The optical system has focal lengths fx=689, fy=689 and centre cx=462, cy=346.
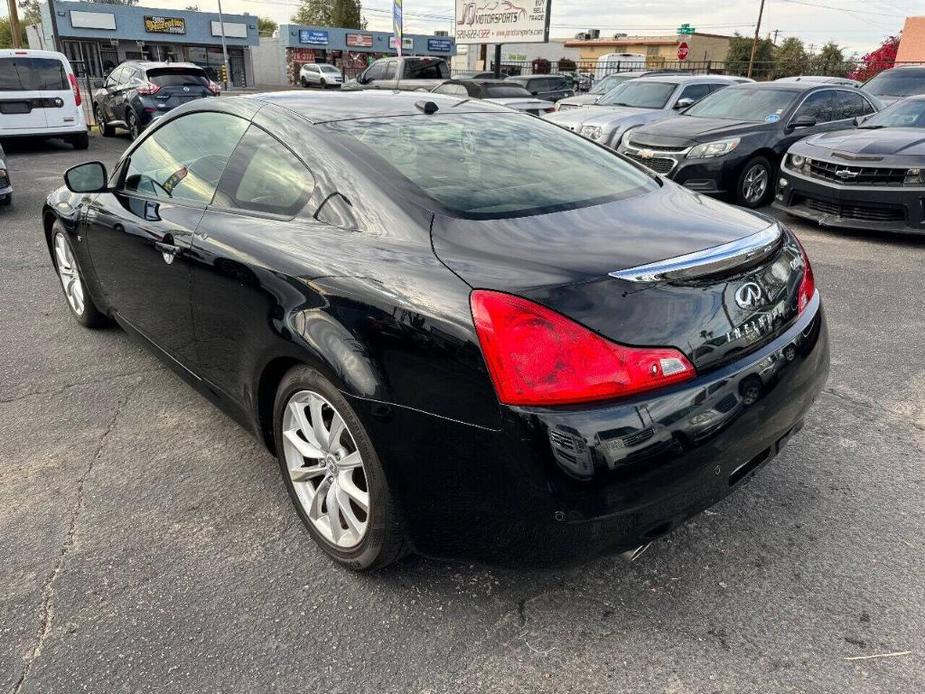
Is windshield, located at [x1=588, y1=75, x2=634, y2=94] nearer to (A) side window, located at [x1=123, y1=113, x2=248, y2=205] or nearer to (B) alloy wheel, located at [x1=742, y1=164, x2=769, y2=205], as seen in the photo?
(B) alloy wheel, located at [x1=742, y1=164, x2=769, y2=205]

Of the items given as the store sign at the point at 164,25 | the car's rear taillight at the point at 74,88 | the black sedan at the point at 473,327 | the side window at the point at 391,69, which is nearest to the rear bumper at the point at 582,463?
the black sedan at the point at 473,327

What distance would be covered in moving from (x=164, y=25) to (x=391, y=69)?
37957mm

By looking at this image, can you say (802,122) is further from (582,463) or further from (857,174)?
(582,463)

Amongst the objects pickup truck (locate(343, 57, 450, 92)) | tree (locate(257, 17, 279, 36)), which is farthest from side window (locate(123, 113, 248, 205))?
tree (locate(257, 17, 279, 36))

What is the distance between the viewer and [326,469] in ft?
7.58

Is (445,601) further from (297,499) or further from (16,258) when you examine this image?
(16,258)

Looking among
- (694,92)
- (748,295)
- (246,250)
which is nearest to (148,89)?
(694,92)

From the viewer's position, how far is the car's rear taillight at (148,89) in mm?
13289

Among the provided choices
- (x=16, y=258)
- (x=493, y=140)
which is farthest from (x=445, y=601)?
(x=16, y=258)

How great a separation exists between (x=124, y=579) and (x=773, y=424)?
6.98 feet

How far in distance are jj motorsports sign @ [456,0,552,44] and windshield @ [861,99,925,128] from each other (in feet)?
69.0

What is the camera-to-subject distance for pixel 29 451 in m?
3.05

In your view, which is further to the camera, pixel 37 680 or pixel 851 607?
pixel 851 607

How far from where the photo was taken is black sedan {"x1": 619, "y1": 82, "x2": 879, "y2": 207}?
26.7 ft
